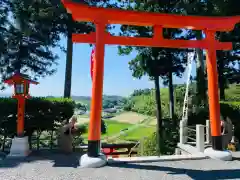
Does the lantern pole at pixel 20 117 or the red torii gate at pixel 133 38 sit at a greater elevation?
the red torii gate at pixel 133 38

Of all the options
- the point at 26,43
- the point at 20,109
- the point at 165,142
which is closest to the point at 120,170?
the point at 20,109

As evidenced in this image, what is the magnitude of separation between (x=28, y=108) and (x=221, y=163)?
5561 mm

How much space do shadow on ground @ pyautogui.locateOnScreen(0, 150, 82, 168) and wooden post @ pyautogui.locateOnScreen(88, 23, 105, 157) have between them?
585 millimetres

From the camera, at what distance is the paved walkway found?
455cm

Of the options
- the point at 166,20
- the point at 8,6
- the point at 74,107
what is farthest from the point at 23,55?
the point at 166,20

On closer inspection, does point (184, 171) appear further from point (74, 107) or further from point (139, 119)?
point (139, 119)

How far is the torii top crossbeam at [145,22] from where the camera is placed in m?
5.51

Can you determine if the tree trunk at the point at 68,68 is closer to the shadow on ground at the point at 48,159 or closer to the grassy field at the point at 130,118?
the shadow on ground at the point at 48,159

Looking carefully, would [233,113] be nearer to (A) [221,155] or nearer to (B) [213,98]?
(B) [213,98]

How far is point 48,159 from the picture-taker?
594 centimetres

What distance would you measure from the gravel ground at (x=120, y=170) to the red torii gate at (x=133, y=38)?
64 cm

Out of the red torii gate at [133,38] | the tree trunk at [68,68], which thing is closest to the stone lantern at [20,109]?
the red torii gate at [133,38]

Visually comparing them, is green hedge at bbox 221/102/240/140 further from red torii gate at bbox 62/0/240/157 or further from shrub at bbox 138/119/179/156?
red torii gate at bbox 62/0/240/157

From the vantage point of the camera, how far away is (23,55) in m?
13.6
